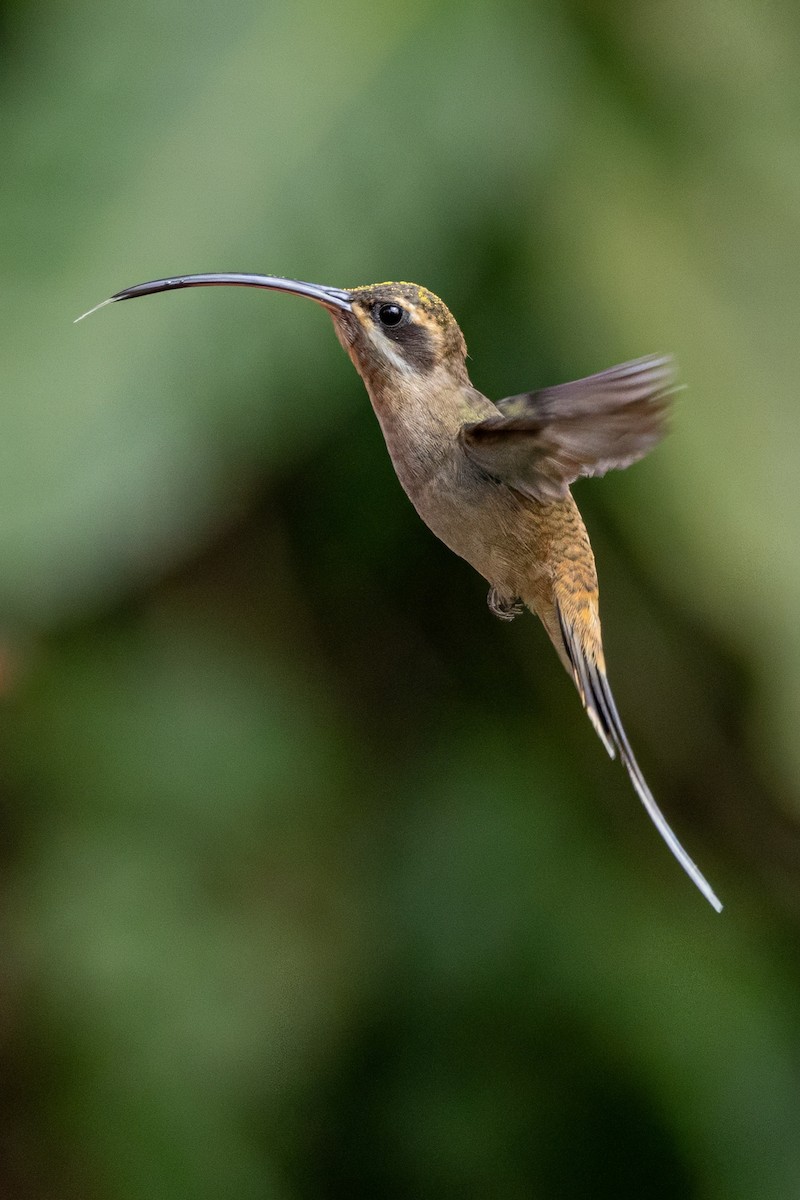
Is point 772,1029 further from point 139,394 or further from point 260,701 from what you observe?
point 139,394

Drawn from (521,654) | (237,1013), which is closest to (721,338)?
(521,654)

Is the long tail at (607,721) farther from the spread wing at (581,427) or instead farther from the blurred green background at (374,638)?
the blurred green background at (374,638)

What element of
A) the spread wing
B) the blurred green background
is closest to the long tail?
the spread wing

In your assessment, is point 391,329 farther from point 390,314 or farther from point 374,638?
point 374,638

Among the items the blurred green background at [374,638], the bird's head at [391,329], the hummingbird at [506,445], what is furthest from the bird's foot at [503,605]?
the blurred green background at [374,638]

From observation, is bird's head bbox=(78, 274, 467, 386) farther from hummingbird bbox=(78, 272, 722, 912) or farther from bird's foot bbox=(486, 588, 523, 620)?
bird's foot bbox=(486, 588, 523, 620)

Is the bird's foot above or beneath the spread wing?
beneath

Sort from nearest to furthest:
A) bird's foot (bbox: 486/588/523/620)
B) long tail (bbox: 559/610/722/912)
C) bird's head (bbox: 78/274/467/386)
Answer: long tail (bbox: 559/610/722/912), bird's head (bbox: 78/274/467/386), bird's foot (bbox: 486/588/523/620)
